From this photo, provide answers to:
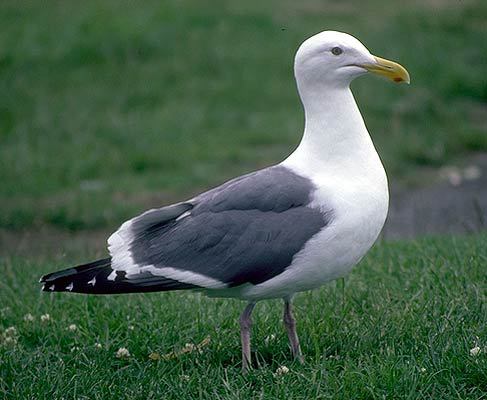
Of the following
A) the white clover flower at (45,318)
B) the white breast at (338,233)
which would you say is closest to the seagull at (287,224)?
the white breast at (338,233)

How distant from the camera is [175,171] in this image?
1035 cm

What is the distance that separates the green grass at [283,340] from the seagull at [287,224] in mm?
262

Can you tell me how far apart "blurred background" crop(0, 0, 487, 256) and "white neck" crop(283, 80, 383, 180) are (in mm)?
3966

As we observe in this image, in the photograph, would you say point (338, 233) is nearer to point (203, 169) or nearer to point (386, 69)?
point (386, 69)

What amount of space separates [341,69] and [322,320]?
1.28 m

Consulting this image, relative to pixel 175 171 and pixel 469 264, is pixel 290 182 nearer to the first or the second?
pixel 469 264

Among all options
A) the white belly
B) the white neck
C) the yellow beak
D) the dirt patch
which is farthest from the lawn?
the yellow beak

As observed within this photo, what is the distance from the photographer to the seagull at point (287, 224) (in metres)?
4.41

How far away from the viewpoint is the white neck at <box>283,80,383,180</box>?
4.61m

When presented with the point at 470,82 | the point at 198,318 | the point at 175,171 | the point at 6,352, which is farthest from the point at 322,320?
the point at 470,82

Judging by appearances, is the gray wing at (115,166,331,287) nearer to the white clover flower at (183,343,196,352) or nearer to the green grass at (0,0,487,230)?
the white clover flower at (183,343,196,352)

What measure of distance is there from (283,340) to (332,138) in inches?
41.6

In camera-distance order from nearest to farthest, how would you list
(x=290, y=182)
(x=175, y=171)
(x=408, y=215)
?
(x=290, y=182), (x=408, y=215), (x=175, y=171)

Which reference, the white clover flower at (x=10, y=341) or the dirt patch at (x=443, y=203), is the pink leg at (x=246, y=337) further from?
the dirt patch at (x=443, y=203)
